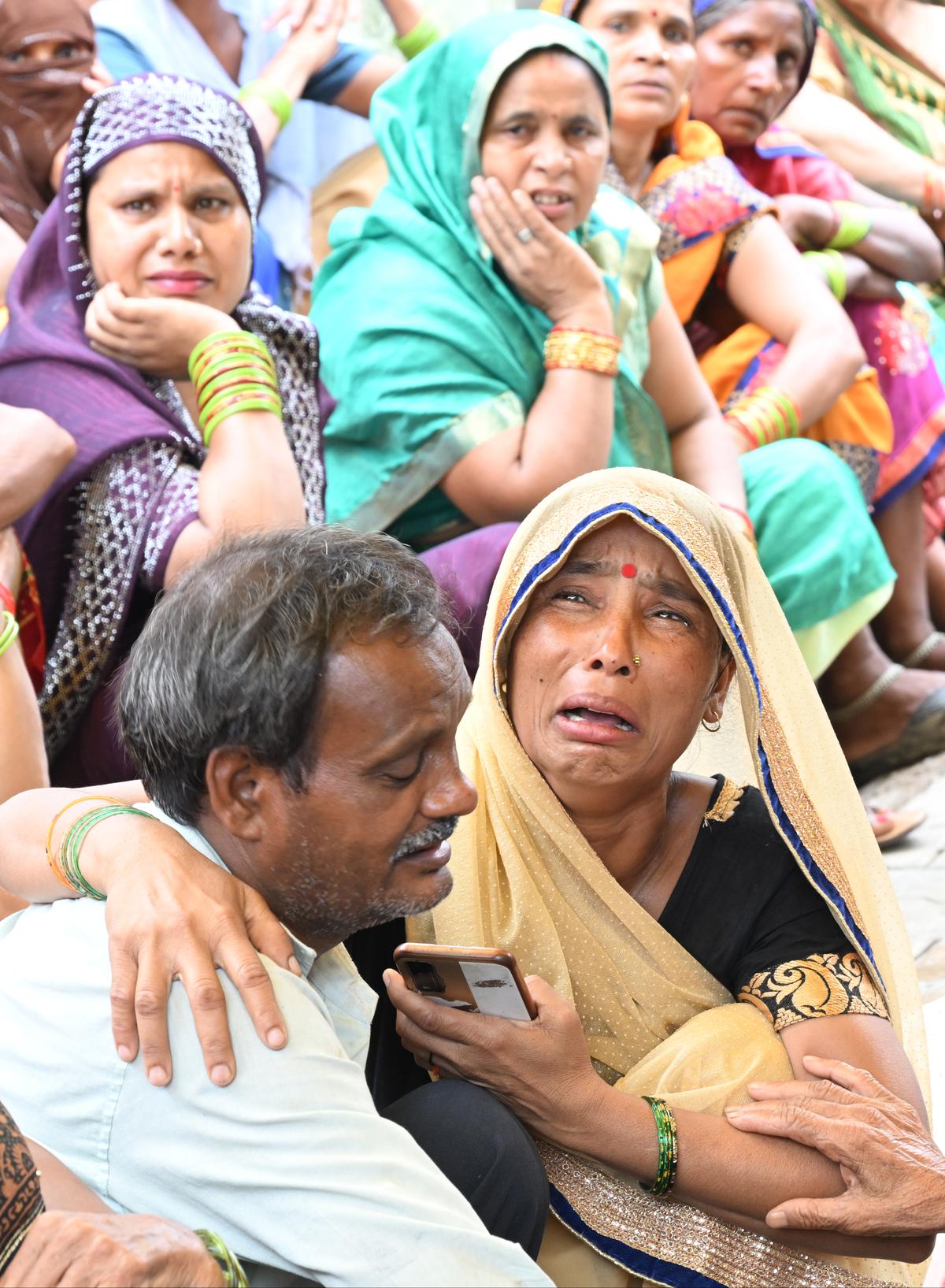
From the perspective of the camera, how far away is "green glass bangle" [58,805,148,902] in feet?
5.30

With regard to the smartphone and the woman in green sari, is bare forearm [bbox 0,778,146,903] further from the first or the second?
the woman in green sari

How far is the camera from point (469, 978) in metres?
1.76

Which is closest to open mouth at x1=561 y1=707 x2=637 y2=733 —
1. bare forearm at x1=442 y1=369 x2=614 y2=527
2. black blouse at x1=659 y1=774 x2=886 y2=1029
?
black blouse at x1=659 y1=774 x2=886 y2=1029

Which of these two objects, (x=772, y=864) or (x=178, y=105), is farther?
(x=178, y=105)

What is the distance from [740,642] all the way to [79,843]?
894 millimetres

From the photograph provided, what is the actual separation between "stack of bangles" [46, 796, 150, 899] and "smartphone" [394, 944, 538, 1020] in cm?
36

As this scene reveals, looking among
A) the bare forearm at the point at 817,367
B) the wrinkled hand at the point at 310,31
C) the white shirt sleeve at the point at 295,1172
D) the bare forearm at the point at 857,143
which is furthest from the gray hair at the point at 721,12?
Result: the white shirt sleeve at the point at 295,1172

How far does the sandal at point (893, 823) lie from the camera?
13.9 ft

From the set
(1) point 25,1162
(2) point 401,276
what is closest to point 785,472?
(2) point 401,276

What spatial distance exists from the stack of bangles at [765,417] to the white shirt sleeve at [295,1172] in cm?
351

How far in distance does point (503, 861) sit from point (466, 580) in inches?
51.5

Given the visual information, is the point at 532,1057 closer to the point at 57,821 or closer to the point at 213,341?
the point at 57,821

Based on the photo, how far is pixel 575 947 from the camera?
2.04 metres

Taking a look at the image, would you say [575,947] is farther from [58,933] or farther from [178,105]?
[178,105]
